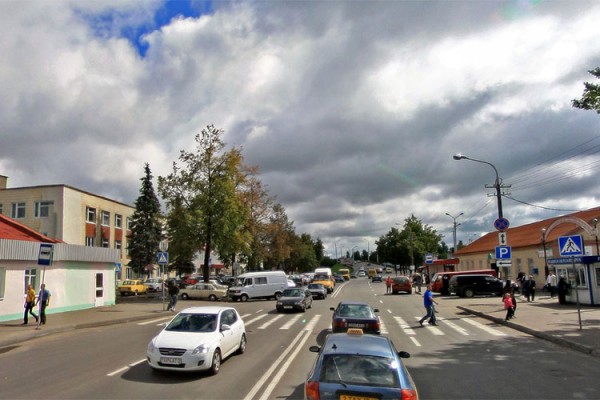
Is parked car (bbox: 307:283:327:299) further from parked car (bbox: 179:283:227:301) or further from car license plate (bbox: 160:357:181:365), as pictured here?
car license plate (bbox: 160:357:181:365)

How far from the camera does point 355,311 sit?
14.8 m

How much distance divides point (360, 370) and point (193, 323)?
625cm

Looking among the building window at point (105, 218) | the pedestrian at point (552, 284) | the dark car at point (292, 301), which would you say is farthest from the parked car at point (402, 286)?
the building window at point (105, 218)

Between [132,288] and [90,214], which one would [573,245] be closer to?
[132,288]

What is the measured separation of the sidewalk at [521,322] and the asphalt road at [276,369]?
63 centimetres

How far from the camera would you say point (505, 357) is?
12.2 m

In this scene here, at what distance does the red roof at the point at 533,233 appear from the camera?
3894cm

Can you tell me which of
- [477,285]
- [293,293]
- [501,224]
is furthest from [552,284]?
[293,293]

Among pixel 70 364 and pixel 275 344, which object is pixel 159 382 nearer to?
pixel 70 364

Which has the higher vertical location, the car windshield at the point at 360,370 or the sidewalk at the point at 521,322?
the car windshield at the point at 360,370

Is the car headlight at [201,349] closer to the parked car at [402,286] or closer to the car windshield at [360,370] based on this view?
the car windshield at [360,370]

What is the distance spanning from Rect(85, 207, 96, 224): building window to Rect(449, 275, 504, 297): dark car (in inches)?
1627

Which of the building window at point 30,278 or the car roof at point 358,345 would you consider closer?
the car roof at point 358,345

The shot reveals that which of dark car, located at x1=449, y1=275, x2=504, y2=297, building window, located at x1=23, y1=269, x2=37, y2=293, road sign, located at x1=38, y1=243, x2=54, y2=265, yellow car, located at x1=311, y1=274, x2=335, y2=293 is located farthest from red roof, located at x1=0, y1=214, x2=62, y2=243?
dark car, located at x1=449, y1=275, x2=504, y2=297
